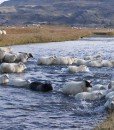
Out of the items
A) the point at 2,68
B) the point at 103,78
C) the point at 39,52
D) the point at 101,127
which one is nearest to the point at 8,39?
the point at 39,52

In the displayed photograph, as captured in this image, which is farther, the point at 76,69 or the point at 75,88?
the point at 76,69

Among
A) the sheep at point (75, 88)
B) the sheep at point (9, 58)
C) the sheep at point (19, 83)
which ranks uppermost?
the sheep at point (75, 88)

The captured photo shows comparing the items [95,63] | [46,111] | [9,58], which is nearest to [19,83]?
[46,111]

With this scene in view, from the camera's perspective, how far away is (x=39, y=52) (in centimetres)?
5881

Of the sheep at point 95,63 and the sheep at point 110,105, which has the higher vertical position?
the sheep at point 110,105

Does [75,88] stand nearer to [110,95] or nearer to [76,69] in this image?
[110,95]

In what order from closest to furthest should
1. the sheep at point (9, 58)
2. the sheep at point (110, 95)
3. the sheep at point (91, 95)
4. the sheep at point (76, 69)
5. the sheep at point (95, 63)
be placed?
the sheep at point (110, 95) < the sheep at point (91, 95) < the sheep at point (76, 69) < the sheep at point (95, 63) < the sheep at point (9, 58)

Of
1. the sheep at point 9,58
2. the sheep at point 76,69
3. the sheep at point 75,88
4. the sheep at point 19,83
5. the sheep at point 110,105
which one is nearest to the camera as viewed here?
the sheep at point 110,105

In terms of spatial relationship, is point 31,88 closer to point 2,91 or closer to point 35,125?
point 2,91

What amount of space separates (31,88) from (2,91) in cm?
208

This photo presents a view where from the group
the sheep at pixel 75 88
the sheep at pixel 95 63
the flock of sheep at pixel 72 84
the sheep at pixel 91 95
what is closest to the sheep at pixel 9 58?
the flock of sheep at pixel 72 84

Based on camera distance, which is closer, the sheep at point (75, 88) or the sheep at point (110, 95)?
the sheep at point (110, 95)

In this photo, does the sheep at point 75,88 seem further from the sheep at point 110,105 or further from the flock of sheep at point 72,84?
the sheep at point 110,105

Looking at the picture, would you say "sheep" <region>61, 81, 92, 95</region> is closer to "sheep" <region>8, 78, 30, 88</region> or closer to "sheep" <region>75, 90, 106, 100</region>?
"sheep" <region>75, 90, 106, 100</region>
